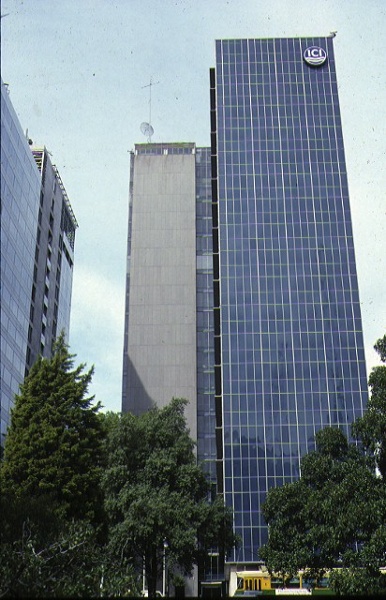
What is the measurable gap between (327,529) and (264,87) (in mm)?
78282

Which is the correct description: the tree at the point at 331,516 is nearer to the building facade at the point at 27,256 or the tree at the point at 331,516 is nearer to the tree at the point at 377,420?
the tree at the point at 377,420

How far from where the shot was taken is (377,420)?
1516 inches

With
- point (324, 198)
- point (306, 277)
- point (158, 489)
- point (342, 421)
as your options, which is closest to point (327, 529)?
point (158, 489)

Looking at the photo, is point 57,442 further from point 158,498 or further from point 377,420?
point 377,420

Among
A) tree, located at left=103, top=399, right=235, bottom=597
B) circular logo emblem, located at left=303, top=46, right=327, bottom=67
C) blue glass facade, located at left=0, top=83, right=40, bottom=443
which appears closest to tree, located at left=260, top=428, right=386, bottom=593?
tree, located at left=103, top=399, right=235, bottom=597

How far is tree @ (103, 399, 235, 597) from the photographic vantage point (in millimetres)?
47906

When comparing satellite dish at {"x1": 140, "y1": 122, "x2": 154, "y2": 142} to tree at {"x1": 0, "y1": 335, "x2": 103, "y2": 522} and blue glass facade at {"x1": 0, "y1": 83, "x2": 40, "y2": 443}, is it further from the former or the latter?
tree at {"x1": 0, "y1": 335, "x2": 103, "y2": 522}

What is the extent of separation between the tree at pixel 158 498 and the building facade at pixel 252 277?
34.6 metres

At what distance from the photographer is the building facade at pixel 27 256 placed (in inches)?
2911

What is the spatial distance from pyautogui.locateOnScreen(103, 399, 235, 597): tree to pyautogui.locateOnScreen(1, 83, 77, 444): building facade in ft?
57.3

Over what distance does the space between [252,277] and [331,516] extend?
59.5 meters

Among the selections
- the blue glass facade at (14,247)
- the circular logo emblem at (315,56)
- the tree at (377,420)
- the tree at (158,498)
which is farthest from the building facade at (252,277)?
the tree at (377,420)

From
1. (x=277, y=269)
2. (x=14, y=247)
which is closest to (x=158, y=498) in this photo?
(x=14, y=247)

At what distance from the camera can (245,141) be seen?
103 metres
